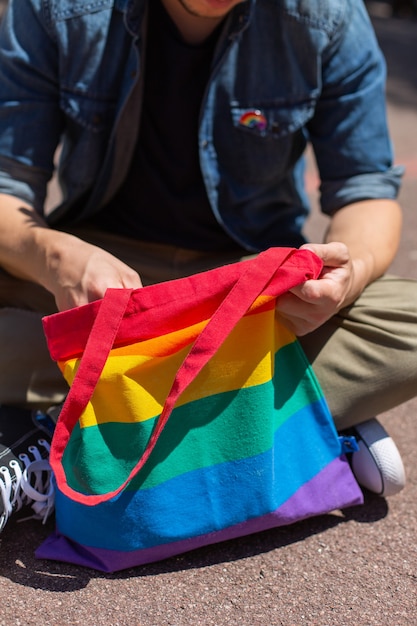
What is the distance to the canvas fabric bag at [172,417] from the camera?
1570mm

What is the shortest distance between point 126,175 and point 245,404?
0.77m

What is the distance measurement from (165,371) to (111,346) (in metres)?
0.13

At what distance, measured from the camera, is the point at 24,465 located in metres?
1.73

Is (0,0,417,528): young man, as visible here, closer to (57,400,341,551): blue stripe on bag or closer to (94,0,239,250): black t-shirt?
(94,0,239,250): black t-shirt

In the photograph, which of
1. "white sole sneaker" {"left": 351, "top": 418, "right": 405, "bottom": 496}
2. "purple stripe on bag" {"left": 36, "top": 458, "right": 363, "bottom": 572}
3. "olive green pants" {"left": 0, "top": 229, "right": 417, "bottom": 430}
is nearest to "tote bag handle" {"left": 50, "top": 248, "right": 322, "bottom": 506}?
"purple stripe on bag" {"left": 36, "top": 458, "right": 363, "bottom": 572}

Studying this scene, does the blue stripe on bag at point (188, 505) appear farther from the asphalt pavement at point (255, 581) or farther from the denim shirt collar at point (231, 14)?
the denim shirt collar at point (231, 14)

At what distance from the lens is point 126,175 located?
213 centimetres

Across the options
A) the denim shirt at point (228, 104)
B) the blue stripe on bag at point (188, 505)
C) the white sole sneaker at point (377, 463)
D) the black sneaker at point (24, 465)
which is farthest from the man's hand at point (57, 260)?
the white sole sneaker at point (377, 463)

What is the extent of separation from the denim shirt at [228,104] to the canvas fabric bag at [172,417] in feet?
1.77

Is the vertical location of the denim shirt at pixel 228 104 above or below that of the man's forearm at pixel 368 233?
above

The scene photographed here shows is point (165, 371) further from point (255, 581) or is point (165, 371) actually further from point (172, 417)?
point (255, 581)

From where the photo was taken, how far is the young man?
189cm

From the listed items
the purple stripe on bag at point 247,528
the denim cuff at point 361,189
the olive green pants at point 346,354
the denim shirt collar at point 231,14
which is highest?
the denim shirt collar at point 231,14

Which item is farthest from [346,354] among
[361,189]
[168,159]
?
[168,159]
